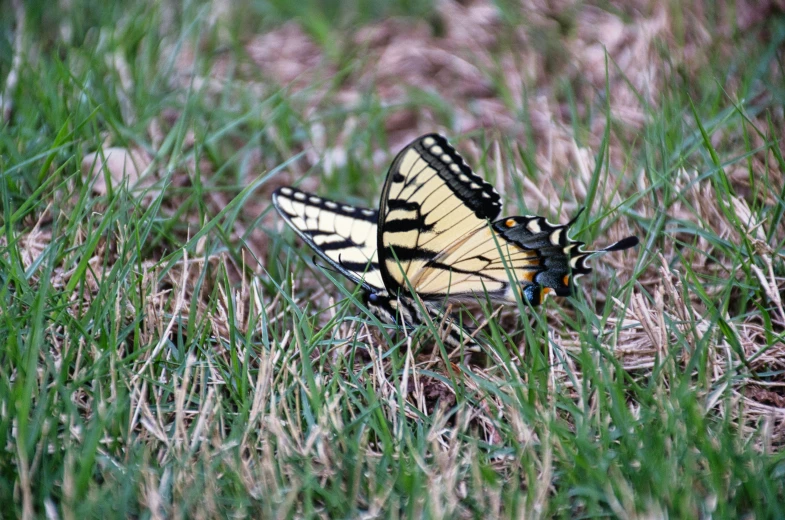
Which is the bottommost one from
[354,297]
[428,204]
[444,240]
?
[354,297]

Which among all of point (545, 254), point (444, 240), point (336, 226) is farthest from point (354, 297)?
point (545, 254)

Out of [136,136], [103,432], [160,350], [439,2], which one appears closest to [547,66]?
[439,2]

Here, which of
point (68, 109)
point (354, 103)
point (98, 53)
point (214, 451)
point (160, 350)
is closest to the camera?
point (214, 451)

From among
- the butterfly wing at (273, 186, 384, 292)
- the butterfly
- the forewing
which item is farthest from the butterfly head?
the butterfly wing at (273, 186, 384, 292)

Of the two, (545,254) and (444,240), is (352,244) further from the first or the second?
(545,254)

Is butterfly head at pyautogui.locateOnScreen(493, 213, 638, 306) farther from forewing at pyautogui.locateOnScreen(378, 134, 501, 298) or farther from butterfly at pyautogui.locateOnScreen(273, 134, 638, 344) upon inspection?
forewing at pyautogui.locateOnScreen(378, 134, 501, 298)

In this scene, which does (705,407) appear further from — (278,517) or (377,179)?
(377,179)

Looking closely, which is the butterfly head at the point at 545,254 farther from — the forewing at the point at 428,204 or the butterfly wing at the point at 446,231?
the forewing at the point at 428,204
